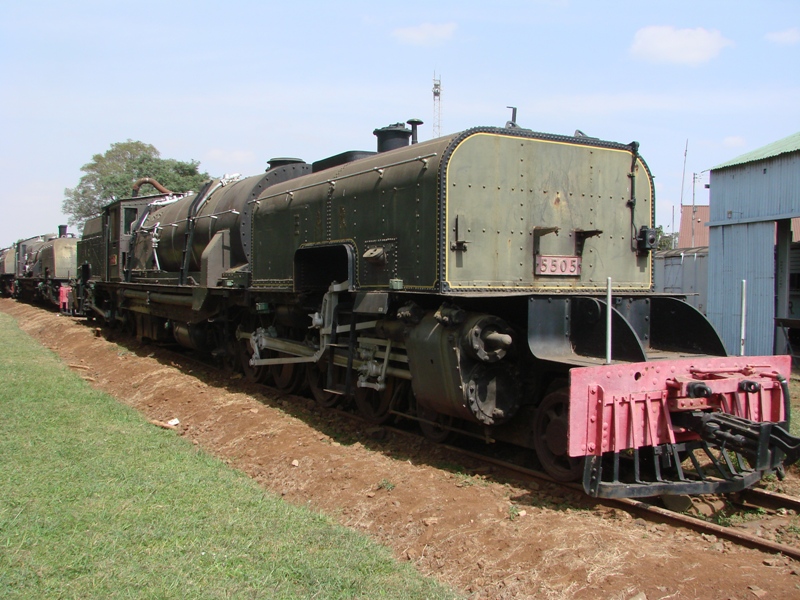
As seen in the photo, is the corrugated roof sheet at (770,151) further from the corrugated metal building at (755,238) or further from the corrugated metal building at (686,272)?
the corrugated metal building at (686,272)

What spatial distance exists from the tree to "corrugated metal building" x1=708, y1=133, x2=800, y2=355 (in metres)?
40.6

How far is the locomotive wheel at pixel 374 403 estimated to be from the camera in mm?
7940

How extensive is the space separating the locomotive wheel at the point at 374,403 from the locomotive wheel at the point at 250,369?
2966mm

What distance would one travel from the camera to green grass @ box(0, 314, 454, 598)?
13.0 ft

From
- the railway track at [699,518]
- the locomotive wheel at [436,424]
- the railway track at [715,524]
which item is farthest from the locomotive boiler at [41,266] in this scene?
the railway track at [715,524]

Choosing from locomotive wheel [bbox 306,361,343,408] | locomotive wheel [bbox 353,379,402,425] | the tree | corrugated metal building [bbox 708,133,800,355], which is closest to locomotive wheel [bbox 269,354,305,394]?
locomotive wheel [bbox 306,361,343,408]

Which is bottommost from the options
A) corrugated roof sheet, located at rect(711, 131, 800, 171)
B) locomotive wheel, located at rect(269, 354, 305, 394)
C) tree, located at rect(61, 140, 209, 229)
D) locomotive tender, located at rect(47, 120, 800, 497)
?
locomotive wheel, located at rect(269, 354, 305, 394)

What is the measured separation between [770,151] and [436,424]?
12638mm

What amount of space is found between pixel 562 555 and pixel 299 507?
7.11ft

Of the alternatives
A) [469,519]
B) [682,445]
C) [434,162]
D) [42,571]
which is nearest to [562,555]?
[469,519]

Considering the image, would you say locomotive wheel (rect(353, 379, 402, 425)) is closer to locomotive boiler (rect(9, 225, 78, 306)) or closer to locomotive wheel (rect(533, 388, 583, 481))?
locomotive wheel (rect(533, 388, 583, 481))

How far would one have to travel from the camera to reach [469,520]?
16.8ft

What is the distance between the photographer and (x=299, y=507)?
550 centimetres

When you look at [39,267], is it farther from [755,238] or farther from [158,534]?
[158,534]
